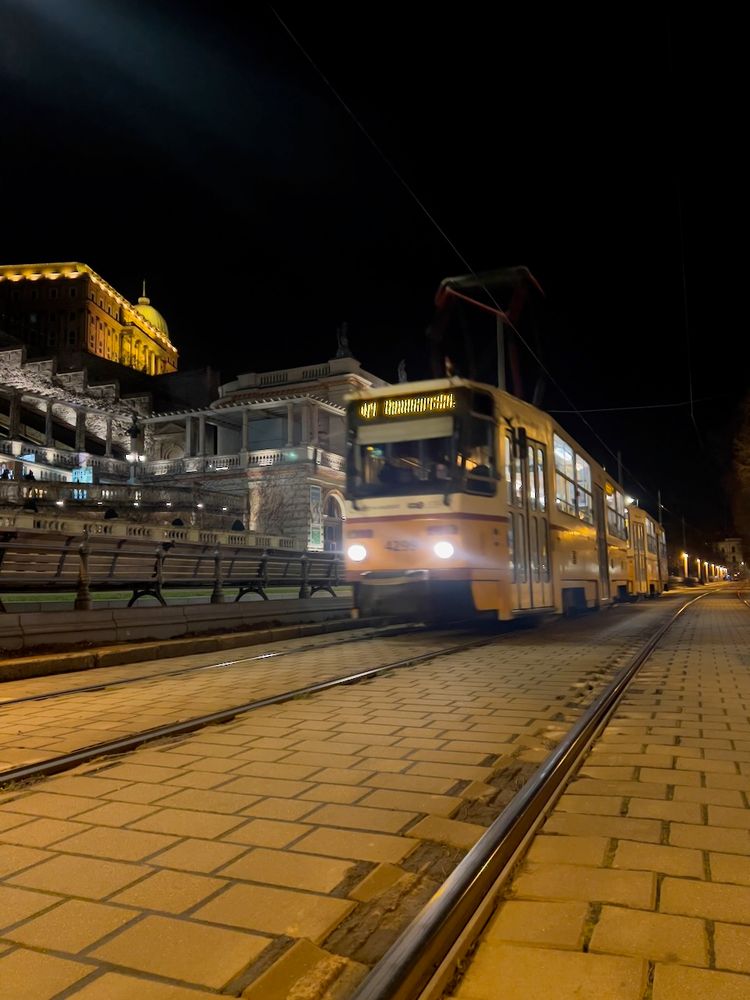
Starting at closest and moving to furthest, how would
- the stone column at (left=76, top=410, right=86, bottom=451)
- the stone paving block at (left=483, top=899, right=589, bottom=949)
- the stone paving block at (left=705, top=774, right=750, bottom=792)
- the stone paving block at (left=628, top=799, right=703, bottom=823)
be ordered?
the stone paving block at (left=483, top=899, right=589, bottom=949) < the stone paving block at (left=628, top=799, right=703, bottom=823) < the stone paving block at (left=705, top=774, right=750, bottom=792) < the stone column at (left=76, top=410, right=86, bottom=451)

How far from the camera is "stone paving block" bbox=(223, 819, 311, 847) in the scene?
3131 mm

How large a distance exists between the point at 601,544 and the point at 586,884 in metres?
16.4

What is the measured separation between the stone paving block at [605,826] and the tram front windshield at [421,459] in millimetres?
7857

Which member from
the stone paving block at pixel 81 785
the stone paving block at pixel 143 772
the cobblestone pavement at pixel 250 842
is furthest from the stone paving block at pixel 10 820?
the stone paving block at pixel 143 772

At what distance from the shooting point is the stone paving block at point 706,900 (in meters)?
2.46

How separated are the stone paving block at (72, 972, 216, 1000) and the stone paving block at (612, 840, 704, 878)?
5.59 feet

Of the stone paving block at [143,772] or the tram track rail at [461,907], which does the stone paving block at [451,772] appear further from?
the stone paving block at [143,772]

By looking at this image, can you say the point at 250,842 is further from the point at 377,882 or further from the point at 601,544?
the point at 601,544

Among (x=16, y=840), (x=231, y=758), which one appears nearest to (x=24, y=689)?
(x=231, y=758)

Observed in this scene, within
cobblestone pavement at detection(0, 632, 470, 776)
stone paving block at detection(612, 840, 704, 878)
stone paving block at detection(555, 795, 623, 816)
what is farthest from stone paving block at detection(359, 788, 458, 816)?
cobblestone pavement at detection(0, 632, 470, 776)

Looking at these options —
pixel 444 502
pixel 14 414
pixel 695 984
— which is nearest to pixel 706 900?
pixel 695 984

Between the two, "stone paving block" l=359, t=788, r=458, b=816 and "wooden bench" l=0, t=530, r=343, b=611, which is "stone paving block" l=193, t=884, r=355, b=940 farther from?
"wooden bench" l=0, t=530, r=343, b=611

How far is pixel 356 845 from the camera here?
3107 millimetres

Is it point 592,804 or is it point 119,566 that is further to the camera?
point 119,566
